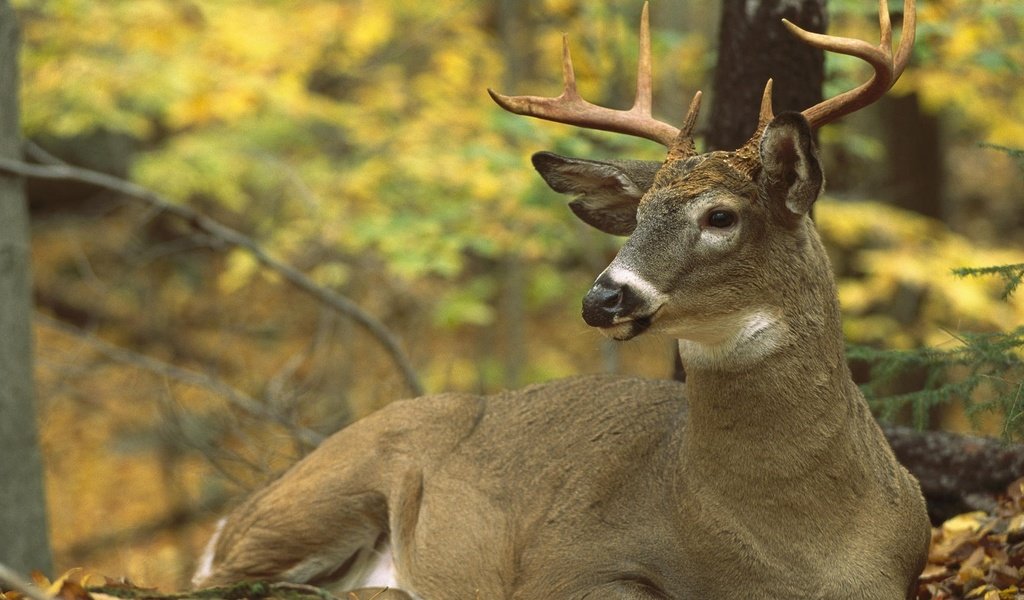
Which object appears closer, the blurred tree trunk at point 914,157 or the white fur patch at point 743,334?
the white fur patch at point 743,334

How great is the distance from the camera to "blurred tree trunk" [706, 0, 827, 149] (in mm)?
5914

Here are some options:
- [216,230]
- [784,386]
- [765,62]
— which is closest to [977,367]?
[784,386]

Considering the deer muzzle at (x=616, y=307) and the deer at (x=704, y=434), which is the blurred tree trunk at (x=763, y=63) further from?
the deer muzzle at (x=616, y=307)

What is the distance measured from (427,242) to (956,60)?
4243mm

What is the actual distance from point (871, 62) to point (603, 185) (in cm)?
115

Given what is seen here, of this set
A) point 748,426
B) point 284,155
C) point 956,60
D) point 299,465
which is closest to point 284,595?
point 299,465

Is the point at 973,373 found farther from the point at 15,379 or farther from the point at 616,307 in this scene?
the point at 15,379

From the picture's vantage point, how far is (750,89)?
599cm

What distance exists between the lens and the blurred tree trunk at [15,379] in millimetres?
7031

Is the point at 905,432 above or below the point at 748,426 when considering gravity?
below

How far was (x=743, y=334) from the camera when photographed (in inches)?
165

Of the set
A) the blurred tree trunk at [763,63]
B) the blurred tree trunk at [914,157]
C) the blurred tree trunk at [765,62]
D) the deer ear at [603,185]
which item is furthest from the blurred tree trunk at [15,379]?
the blurred tree trunk at [914,157]

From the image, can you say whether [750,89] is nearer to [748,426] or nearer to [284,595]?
[748,426]

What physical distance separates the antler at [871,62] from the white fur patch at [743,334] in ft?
2.30
